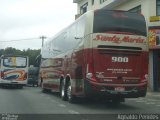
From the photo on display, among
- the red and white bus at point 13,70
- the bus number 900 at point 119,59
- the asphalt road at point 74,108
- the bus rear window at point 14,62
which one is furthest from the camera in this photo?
the bus rear window at point 14,62

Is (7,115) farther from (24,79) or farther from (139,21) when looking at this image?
(24,79)

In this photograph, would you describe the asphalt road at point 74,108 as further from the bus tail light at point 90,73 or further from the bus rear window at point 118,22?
the bus rear window at point 118,22

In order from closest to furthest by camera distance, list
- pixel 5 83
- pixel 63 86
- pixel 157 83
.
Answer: pixel 63 86
pixel 157 83
pixel 5 83

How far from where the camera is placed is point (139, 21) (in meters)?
17.0

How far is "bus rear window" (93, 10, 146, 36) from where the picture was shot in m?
16.5

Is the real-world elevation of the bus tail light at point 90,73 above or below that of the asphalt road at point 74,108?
above

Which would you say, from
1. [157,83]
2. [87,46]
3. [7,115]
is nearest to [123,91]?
[87,46]

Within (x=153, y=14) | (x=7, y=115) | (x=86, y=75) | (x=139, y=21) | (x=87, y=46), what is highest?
(x=153, y=14)

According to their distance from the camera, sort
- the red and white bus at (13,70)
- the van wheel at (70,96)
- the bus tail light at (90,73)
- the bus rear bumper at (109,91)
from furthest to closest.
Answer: the red and white bus at (13,70), the van wheel at (70,96), the bus tail light at (90,73), the bus rear bumper at (109,91)

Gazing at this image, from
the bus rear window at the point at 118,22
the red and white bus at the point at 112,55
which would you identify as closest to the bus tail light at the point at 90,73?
the red and white bus at the point at 112,55

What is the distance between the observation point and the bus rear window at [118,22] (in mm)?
16516

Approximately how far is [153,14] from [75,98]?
15.6 m

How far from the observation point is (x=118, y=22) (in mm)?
16688

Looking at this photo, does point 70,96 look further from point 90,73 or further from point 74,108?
point 90,73
